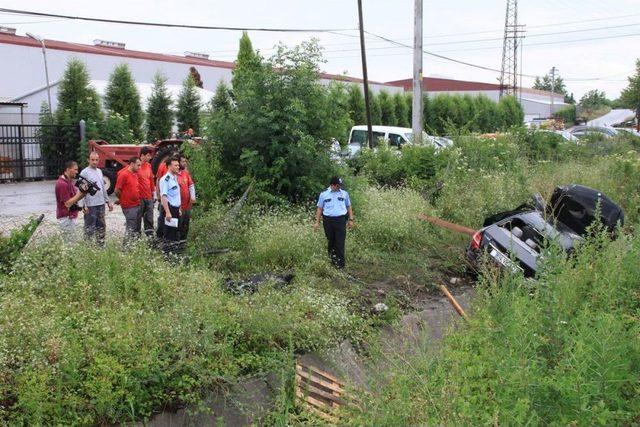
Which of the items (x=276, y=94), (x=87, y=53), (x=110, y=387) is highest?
(x=87, y=53)

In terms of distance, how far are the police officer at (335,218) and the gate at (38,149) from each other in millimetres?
13650

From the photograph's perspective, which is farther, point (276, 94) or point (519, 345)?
point (276, 94)

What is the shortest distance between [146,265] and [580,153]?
17.8m

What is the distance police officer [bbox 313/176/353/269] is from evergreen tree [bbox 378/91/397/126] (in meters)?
25.8

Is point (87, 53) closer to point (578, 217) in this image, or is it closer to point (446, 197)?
point (446, 197)

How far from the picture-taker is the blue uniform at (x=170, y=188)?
990 cm

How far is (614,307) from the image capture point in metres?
5.84

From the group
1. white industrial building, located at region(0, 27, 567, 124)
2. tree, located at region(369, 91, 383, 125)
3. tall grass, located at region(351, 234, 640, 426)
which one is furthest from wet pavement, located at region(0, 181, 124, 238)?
tree, located at region(369, 91, 383, 125)

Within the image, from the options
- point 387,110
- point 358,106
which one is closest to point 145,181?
point 358,106

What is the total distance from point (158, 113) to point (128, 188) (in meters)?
16.1

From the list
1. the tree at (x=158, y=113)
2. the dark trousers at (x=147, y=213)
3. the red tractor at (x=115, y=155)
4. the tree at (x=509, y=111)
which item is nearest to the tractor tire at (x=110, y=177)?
the red tractor at (x=115, y=155)

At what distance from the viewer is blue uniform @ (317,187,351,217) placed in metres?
10.0

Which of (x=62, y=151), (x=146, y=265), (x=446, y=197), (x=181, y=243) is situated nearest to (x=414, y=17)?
(x=446, y=197)

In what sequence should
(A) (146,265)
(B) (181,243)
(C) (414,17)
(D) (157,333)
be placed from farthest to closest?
(C) (414,17) → (B) (181,243) → (A) (146,265) → (D) (157,333)
